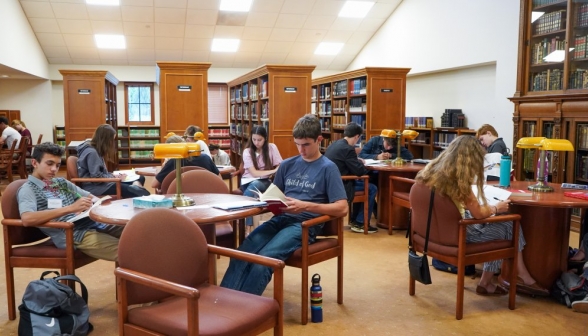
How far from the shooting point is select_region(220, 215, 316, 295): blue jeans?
8.86 feet

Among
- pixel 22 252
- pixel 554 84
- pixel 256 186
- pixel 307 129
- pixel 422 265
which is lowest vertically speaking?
pixel 422 265

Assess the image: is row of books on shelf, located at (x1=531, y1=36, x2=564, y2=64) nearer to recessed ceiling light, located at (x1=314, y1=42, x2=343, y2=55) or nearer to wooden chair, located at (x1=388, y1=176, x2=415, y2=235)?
wooden chair, located at (x1=388, y1=176, x2=415, y2=235)

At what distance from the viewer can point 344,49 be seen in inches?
483

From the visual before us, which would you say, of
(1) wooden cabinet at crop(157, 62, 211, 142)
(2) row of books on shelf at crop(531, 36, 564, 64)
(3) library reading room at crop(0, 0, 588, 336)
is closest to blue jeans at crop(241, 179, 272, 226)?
(3) library reading room at crop(0, 0, 588, 336)

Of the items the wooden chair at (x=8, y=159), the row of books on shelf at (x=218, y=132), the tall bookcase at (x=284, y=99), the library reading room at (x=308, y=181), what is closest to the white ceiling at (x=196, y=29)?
the library reading room at (x=308, y=181)

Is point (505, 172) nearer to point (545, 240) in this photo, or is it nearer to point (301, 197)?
point (545, 240)

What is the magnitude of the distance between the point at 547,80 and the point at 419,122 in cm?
383

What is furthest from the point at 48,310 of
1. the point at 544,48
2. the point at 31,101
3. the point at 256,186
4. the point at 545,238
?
the point at 31,101

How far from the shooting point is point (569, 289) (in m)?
3.34

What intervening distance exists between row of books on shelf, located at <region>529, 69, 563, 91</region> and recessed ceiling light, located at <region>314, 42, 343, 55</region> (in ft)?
21.6

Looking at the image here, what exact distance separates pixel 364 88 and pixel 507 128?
2.16 meters

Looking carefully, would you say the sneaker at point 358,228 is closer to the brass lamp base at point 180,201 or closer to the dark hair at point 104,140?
the dark hair at point 104,140

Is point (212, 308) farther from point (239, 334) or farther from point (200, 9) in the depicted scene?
point (200, 9)

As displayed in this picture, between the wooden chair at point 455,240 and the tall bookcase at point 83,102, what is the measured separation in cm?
687
